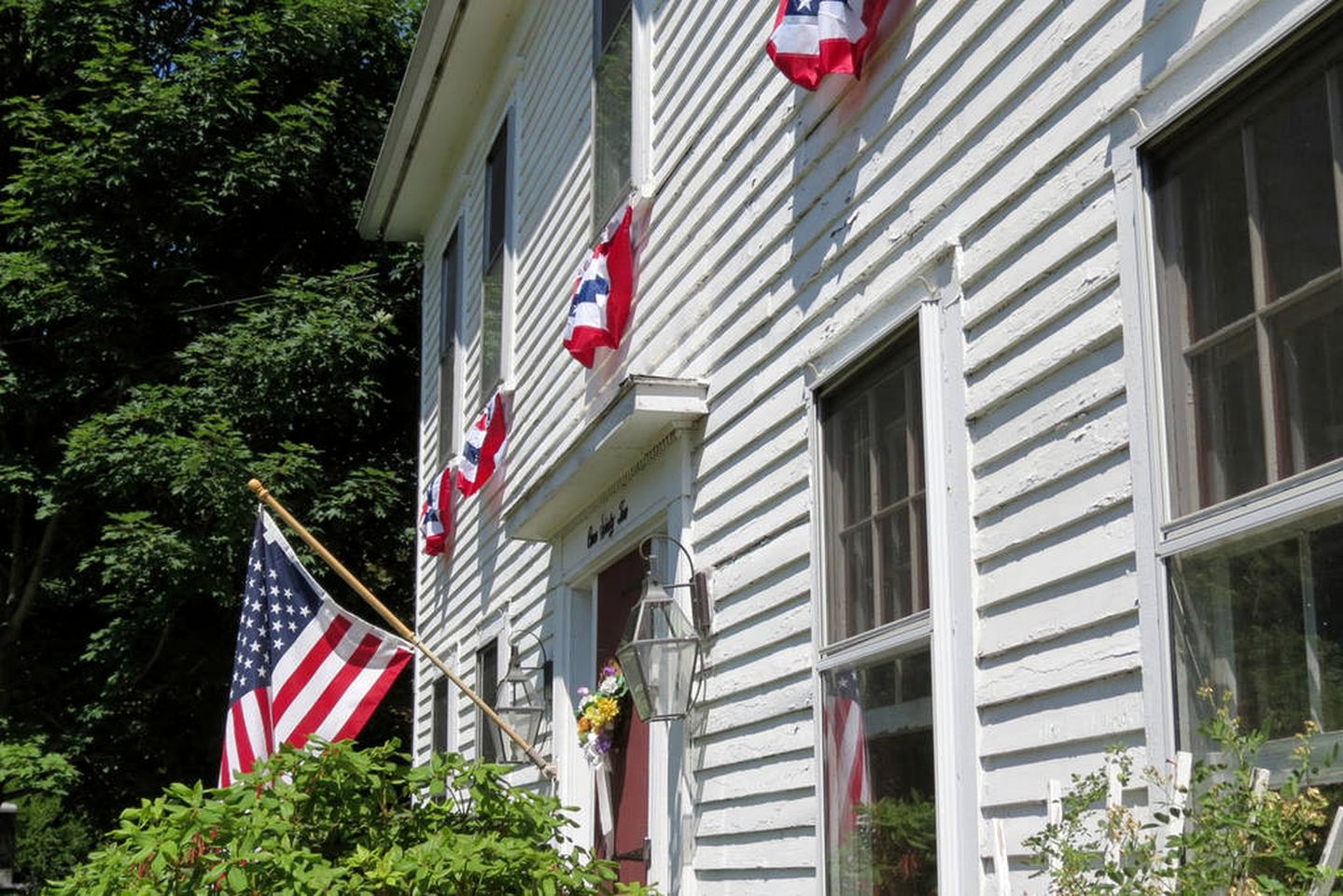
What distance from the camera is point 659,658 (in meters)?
5.80

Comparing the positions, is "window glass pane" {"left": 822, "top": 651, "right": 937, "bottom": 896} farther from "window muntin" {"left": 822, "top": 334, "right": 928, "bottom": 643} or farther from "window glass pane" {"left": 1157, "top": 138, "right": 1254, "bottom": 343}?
"window glass pane" {"left": 1157, "top": 138, "right": 1254, "bottom": 343}

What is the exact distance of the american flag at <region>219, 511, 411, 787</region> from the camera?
24.9 ft

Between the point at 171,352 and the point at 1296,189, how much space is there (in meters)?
15.1

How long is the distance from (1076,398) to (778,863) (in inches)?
81.8

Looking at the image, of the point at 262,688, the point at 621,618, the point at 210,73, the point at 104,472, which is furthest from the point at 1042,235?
the point at 210,73

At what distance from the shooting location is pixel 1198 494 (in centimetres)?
326

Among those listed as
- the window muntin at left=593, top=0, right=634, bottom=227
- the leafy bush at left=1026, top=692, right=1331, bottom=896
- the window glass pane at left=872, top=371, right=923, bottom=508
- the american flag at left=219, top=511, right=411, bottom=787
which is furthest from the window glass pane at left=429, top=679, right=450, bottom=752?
the leafy bush at left=1026, top=692, right=1331, bottom=896

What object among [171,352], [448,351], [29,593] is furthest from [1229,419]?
[29,593]

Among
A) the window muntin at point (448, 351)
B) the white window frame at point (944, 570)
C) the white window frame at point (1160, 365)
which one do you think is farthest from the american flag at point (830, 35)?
the window muntin at point (448, 351)

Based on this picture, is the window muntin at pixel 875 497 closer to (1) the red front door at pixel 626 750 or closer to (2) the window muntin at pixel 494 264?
(1) the red front door at pixel 626 750

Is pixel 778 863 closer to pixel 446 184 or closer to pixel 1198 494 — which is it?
pixel 1198 494

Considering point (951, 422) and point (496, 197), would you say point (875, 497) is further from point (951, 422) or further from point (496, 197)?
point (496, 197)

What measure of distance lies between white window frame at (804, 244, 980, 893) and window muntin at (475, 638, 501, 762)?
5375 mm

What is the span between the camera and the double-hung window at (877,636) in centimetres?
434
